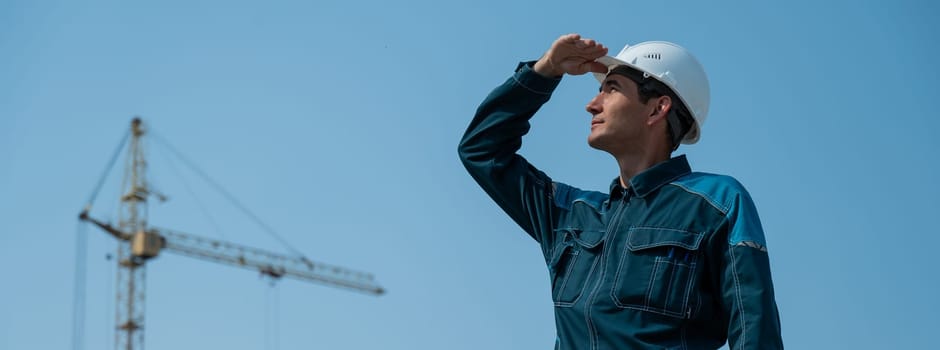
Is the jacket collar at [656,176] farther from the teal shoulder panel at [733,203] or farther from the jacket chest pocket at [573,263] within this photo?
the jacket chest pocket at [573,263]

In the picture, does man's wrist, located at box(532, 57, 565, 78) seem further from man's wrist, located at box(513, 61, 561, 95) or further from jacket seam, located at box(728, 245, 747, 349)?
jacket seam, located at box(728, 245, 747, 349)

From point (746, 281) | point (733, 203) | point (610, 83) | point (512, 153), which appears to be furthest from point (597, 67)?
point (746, 281)

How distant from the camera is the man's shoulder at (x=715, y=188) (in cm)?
523

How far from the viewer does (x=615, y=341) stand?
5.09 meters

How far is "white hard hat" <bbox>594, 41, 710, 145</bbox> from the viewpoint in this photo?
5773 mm

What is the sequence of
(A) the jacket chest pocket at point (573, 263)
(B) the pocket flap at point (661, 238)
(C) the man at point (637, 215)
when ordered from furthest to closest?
1. (A) the jacket chest pocket at point (573, 263)
2. (B) the pocket flap at point (661, 238)
3. (C) the man at point (637, 215)

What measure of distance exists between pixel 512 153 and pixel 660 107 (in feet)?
2.44

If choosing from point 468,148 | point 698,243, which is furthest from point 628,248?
point 468,148

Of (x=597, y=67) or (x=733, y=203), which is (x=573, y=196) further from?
(x=733, y=203)

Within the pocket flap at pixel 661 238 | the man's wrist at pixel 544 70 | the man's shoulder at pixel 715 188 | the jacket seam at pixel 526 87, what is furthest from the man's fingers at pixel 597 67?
the pocket flap at pixel 661 238

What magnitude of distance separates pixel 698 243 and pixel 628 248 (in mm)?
290

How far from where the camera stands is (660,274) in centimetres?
512

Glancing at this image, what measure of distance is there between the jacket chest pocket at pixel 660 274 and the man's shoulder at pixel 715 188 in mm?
171

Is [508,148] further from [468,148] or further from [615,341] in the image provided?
[615,341]
